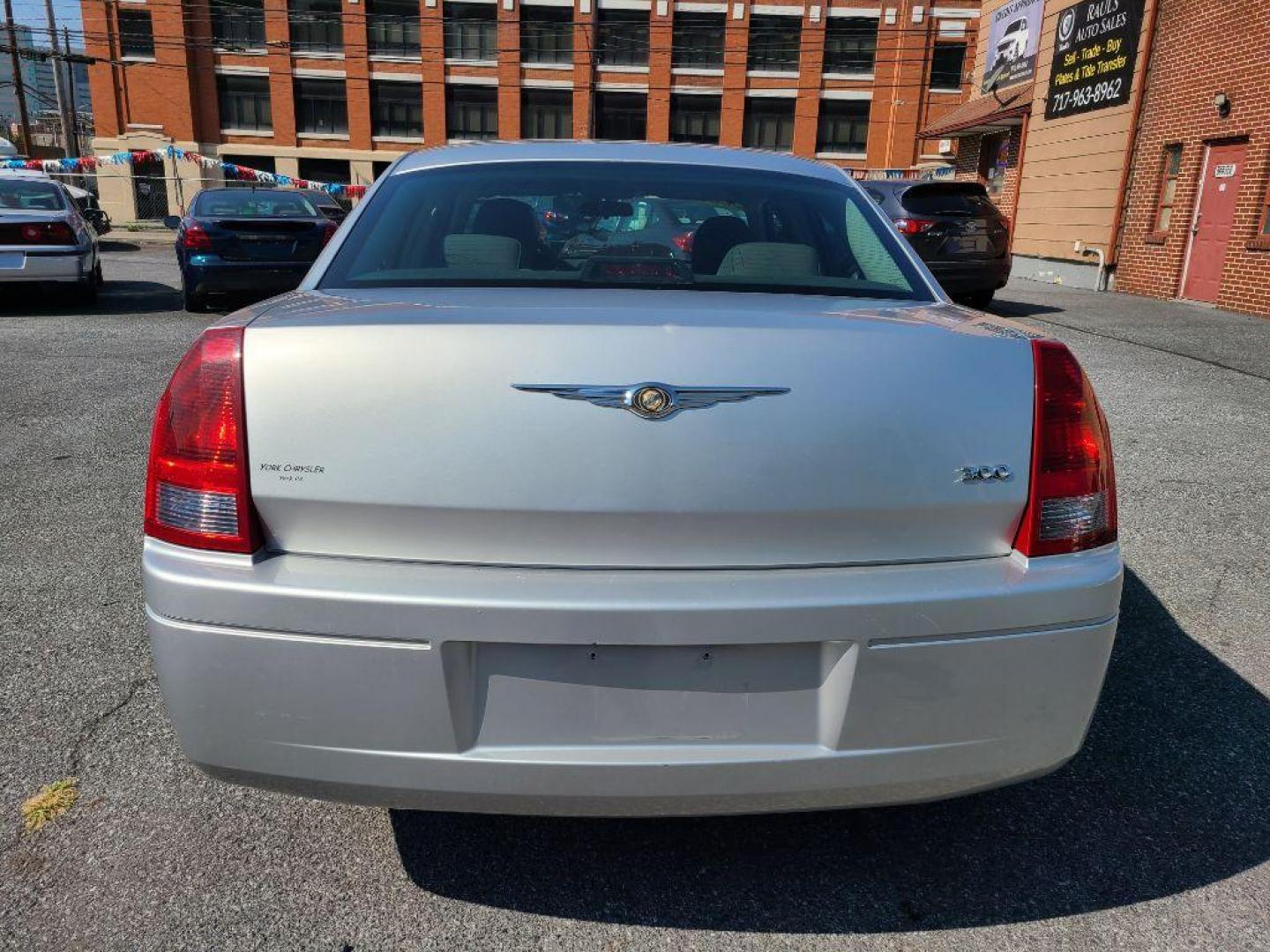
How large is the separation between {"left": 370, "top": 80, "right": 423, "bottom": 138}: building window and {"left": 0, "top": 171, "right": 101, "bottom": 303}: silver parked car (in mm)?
35981

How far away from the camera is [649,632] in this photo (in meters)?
1.75

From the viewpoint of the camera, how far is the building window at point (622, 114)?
46.1 m

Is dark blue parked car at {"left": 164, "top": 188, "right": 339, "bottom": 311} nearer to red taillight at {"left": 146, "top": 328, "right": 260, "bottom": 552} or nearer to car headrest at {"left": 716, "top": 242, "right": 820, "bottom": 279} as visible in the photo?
car headrest at {"left": 716, "top": 242, "right": 820, "bottom": 279}

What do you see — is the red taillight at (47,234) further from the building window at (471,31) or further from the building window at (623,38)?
the building window at (623,38)

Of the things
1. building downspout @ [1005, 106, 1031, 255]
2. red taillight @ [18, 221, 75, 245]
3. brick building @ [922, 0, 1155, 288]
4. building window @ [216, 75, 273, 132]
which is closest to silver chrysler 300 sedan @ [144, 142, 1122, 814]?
red taillight @ [18, 221, 75, 245]

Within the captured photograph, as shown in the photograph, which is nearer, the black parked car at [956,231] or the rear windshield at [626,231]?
the rear windshield at [626,231]

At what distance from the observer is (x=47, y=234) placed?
11.1 m

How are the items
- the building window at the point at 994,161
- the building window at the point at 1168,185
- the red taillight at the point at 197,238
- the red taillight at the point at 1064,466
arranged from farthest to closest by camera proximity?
the building window at the point at 994,161 → the building window at the point at 1168,185 → the red taillight at the point at 197,238 → the red taillight at the point at 1064,466

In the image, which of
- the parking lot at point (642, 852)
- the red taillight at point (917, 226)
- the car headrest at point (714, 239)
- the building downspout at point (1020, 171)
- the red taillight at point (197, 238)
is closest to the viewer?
the parking lot at point (642, 852)

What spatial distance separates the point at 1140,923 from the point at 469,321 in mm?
1879

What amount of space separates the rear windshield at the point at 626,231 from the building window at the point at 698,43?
4633cm

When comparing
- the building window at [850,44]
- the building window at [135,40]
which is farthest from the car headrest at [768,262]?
the building window at [135,40]

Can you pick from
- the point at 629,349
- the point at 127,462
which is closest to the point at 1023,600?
the point at 629,349

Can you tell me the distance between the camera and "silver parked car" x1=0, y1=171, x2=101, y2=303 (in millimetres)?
10867
